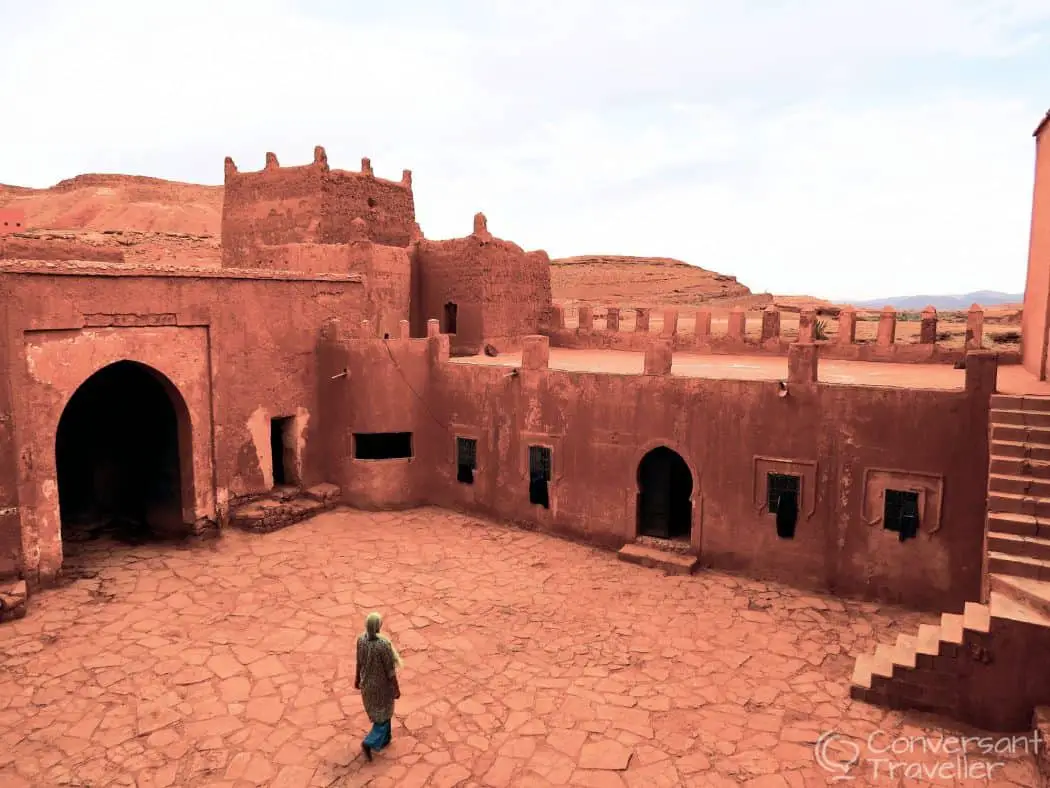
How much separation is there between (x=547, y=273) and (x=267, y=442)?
34.9 ft

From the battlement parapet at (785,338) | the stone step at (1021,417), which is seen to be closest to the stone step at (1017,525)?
the stone step at (1021,417)

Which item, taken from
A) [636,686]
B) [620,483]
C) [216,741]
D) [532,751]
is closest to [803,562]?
[620,483]

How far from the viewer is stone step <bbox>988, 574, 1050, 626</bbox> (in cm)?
748

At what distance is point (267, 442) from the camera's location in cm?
1445

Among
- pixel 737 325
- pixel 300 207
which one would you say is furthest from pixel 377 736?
pixel 300 207

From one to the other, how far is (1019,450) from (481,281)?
12778 mm

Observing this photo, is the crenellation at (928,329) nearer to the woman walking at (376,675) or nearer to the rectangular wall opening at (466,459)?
the rectangular wall opening at (466,459)

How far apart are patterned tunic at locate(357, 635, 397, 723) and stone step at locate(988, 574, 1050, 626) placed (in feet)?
20.7

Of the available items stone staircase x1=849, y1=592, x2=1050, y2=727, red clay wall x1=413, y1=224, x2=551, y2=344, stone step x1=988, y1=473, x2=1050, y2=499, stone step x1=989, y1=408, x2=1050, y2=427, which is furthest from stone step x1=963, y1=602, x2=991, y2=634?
red clay wall x1=413, y1=224, x2=551, y2=344

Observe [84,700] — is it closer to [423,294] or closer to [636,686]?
[636,686]

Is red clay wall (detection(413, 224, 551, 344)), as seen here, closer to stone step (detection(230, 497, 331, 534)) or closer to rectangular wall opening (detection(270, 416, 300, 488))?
rectangular wall opening (detection(270, 416, 300, 488))

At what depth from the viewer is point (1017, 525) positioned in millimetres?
8586

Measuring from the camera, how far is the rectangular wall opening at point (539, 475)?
1394 cm

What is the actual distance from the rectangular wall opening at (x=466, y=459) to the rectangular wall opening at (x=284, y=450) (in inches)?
134
